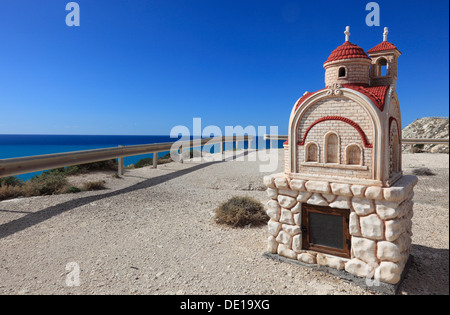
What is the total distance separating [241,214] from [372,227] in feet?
12.2

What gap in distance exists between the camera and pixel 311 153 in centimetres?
572

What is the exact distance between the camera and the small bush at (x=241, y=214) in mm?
7773

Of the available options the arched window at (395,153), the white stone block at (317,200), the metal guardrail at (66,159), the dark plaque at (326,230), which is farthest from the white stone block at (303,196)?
the metal guardrail at (66,159)

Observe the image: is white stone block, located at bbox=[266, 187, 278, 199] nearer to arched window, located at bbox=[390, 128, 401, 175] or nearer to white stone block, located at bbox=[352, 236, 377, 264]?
white stone block, located at bbox=[352, 236, 377, 264]

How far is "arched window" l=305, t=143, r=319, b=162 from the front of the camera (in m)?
5.64

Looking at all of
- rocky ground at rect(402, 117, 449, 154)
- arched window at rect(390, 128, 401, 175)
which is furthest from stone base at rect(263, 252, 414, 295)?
rocky ground at rect(402, 117, 449, 154)

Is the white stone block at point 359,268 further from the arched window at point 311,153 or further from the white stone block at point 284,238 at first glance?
the arched window at point 311,153

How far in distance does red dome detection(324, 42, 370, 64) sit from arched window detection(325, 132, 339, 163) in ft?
5.65

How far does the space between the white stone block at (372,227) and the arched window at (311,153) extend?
4.87 ft

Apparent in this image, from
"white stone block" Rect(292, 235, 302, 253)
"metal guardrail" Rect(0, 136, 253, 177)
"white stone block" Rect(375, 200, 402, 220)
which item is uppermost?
"metal guardrail" Rect(0, 136, 253, 177)

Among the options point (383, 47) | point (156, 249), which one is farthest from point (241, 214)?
point (383, 47)

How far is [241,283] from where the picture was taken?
4930mm

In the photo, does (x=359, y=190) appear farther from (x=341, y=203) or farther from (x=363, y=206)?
(x=341, y=203)
